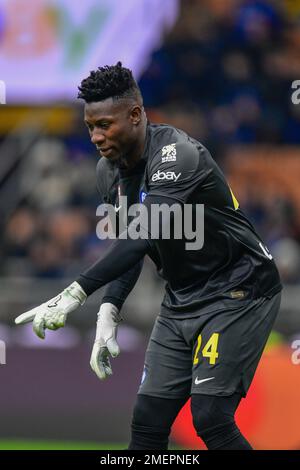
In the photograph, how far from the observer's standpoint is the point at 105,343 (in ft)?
20.7

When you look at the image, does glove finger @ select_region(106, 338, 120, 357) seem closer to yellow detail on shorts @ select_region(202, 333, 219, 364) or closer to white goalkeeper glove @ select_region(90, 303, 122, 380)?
white goalkeeper glove @ select_region(90, 303, 122, 380)

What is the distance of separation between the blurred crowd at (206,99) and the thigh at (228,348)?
7.94 m

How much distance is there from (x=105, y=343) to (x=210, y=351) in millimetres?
649

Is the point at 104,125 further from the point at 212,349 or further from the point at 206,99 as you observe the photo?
the point at 206,99

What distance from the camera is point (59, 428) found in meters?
11.1

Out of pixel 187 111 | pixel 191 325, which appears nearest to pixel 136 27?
pixel 187 111

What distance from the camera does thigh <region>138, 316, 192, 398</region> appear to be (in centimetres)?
628

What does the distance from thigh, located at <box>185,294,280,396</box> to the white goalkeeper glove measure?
1.58 feet

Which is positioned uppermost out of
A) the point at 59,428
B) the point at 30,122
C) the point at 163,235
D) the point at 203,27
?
the point at 203,27
